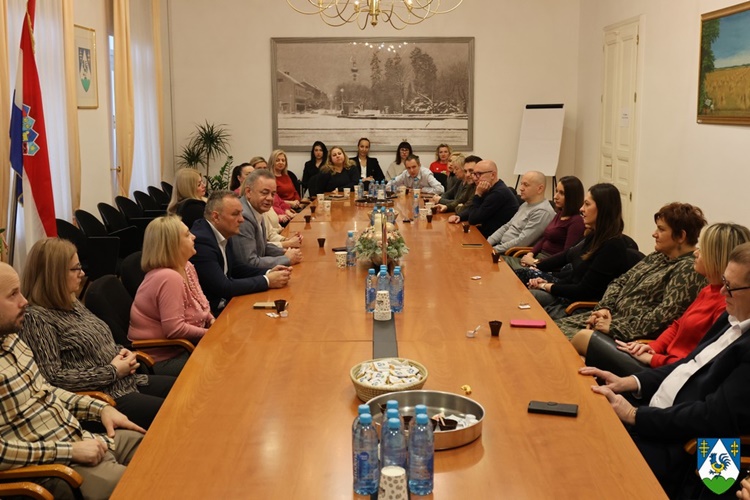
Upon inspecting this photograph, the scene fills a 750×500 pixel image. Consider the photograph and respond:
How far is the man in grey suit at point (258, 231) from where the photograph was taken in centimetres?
530

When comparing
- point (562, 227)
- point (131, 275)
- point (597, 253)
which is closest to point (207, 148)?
point (562, 227)

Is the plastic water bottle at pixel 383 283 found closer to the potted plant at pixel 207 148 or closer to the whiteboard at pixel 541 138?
the whiteboard at pixel 541 138

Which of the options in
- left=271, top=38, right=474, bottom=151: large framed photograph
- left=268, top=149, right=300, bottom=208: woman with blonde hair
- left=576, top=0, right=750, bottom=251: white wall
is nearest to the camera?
left=576, top=0, right=750, bottom=251: white wall

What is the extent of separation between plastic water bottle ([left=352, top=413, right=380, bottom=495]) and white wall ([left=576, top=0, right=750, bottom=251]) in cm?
545

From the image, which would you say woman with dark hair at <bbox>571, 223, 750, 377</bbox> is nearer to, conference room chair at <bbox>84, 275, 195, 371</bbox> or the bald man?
conference room chair at <bbox>84, 275, 195, 371</bbox>

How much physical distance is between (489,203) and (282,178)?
369 cm

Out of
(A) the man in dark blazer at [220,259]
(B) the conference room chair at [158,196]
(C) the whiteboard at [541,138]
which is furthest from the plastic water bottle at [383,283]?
(C) the whiteboard at [541,138]

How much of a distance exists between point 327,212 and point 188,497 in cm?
612

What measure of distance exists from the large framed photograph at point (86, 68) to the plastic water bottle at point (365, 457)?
280 inches

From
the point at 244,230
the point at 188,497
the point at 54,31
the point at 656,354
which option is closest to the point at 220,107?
the point at 54,31

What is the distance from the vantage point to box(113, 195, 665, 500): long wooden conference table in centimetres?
219

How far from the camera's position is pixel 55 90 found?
7.46m

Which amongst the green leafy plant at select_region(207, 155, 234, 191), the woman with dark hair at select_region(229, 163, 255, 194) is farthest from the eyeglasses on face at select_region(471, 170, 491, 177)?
the green leafy plant at select_region(207, 155, 234, 191)

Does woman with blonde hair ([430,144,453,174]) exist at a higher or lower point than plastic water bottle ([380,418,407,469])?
higher
